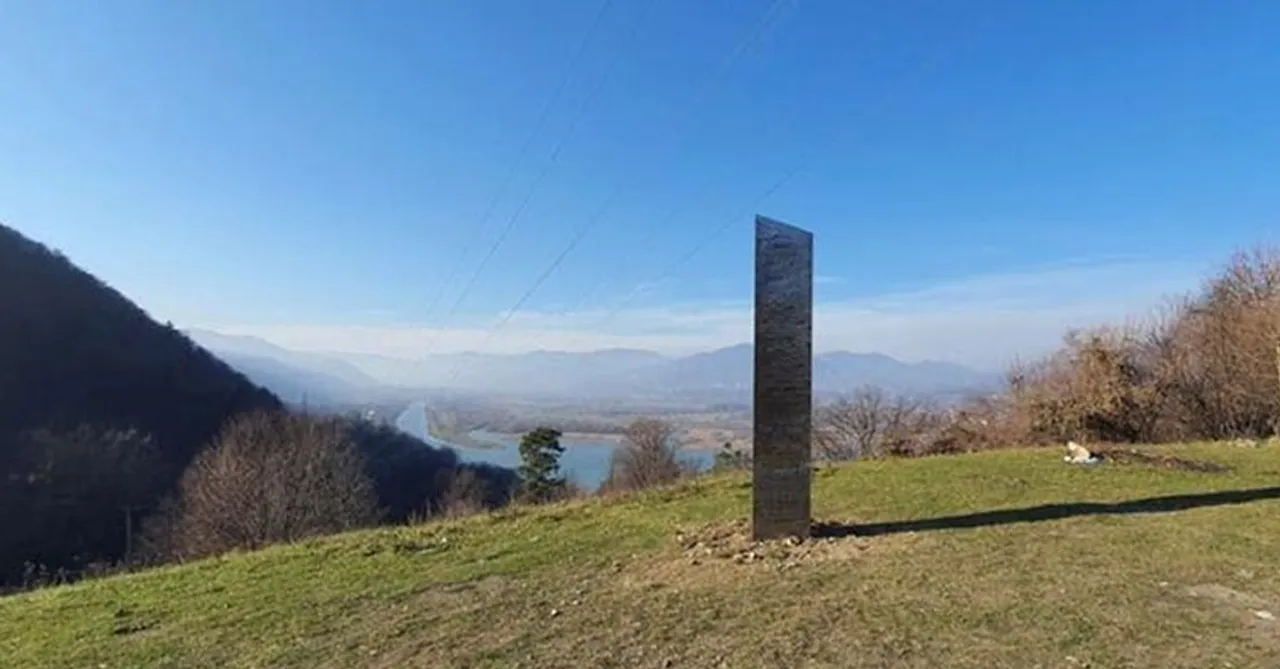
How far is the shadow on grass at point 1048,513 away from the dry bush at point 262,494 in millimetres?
20823

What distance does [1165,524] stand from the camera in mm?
6059

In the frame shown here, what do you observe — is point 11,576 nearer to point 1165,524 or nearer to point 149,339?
point 149,339

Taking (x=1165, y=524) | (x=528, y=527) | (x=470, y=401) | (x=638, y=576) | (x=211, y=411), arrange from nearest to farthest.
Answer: (x=638, y=576) → (x=1165, y=524) → (x=528, y=527) → (x=211, y=411) → (x=470, y=401)

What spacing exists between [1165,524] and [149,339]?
44325 mm

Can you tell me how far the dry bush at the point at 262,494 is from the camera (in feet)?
80.8

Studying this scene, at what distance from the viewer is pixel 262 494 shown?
2553 centimetres

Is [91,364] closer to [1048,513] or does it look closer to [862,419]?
[862,419]

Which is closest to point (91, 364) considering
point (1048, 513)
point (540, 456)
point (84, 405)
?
point (84, 405)

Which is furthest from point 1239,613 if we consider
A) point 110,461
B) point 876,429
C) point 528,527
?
point 110,461

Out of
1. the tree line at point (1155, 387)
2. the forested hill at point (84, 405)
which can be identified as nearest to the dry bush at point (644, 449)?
the tree line at point (1155, 387)

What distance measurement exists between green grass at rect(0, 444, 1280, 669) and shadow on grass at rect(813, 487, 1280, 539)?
0.08 m

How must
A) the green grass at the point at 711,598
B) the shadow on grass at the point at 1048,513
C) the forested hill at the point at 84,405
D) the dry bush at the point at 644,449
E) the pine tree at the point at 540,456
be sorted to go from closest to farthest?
the green grass at the point at 711,598, the shadow on grass at the point at 1048,513, the forested hill at the point at 84,405, the dry bush at the point at 644,449, the pine tree at the point at 540,456

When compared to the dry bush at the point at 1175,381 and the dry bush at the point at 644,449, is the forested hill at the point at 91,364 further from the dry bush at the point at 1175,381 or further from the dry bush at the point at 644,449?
the dry bush at the point at 1175,381

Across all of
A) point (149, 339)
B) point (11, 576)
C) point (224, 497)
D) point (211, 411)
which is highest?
point (149, 339)
